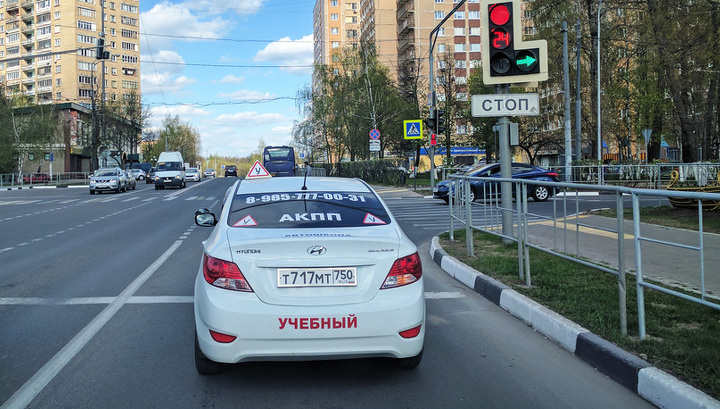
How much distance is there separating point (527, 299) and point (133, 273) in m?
5.43

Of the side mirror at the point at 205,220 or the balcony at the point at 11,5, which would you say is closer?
the side mirror at the point at 205,220

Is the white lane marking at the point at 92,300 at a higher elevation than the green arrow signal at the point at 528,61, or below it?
below

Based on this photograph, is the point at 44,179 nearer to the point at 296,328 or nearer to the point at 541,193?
the point at 541,193

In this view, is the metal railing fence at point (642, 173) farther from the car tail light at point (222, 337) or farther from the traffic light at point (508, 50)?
the car tail light at point (222, 337)

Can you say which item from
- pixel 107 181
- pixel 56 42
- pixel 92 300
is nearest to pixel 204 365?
pixel 92 300

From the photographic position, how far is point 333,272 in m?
3.77

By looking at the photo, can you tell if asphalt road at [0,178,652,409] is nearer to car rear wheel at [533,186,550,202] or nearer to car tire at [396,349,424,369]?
car tire at [396,349,424,369]

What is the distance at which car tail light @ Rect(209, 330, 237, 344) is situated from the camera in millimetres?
3684

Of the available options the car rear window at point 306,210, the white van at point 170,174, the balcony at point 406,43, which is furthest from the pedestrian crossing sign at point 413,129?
the balcony at point 406,43

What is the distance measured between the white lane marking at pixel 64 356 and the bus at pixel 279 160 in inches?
A: 1542

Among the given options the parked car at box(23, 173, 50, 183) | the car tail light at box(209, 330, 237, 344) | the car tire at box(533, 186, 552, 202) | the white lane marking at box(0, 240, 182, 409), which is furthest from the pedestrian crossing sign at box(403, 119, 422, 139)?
the parked car at box(23, 173, 50, 183)

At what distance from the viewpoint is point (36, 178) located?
5444 cm

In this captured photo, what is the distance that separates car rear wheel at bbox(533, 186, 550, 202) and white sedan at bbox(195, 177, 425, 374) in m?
2.78

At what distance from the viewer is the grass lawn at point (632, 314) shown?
394 centimetres
